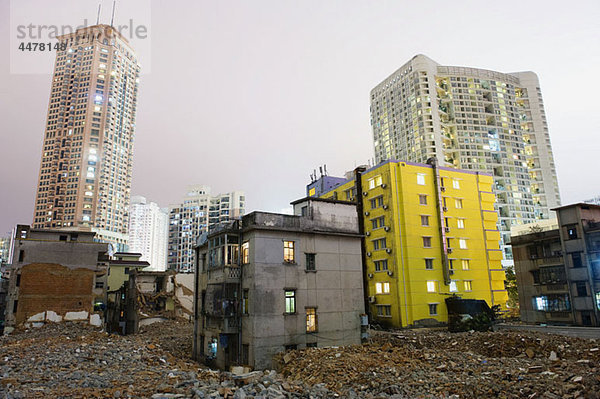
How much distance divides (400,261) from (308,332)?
869 inches

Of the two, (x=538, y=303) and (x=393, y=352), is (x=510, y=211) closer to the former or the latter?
(x=538, y=303)

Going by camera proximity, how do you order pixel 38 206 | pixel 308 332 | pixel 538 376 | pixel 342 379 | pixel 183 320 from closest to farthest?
pixel 538 376
pixel 342 379
pixel 308 332
pixel 183 320
pixel 38 206

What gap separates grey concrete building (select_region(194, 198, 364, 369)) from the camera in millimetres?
27141

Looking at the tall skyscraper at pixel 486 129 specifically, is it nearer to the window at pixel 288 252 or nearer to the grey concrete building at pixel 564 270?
the grey concrete building at pixel 564 270

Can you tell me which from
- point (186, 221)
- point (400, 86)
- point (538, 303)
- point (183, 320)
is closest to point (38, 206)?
point (186, 221)

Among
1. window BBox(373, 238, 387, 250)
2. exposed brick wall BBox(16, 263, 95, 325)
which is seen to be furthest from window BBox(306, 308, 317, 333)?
exposed brick wall BBox(16, 263, 95, 325)

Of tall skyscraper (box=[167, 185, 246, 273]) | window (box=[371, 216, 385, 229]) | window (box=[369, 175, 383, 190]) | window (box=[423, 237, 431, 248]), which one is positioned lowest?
window (box=[423, 237, 431, 248])

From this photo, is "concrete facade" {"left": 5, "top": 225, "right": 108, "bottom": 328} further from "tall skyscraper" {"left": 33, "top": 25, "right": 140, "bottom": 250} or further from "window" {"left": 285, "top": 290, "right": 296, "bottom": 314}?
"tall skyscraper" {"left": 33, "top": 25, "right": 140, "bottom": 250}

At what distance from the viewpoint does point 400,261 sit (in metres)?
46.8

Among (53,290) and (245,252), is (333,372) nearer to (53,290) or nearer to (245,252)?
(245,252)

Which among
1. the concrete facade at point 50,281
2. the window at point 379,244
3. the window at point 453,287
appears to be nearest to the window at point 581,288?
the window at point 453,287

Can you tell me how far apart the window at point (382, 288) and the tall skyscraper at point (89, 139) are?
126870 mm

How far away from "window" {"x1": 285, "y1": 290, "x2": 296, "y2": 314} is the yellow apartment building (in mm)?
21389

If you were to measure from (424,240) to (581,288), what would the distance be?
668 inches
